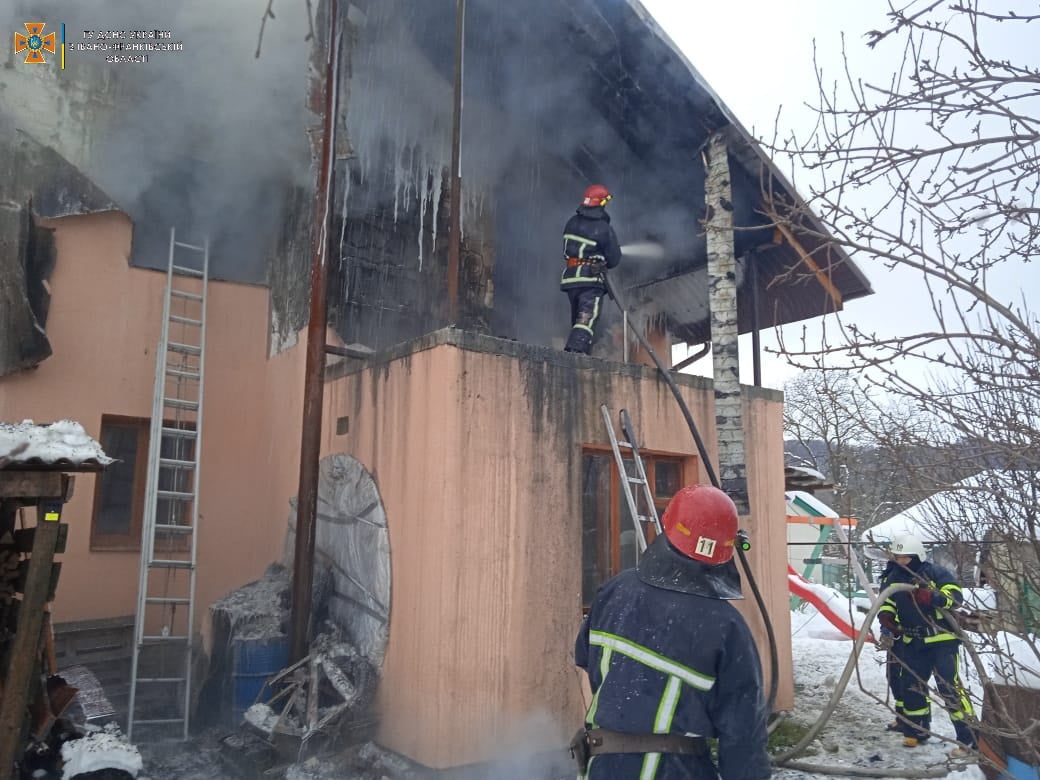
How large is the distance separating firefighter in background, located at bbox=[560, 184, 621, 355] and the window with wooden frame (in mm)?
1101

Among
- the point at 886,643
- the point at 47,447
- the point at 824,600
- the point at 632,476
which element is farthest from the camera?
the point at 824,600

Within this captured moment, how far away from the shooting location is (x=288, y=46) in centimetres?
817

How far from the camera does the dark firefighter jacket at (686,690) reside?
2699 millimetres

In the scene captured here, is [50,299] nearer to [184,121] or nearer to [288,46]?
[184,121]

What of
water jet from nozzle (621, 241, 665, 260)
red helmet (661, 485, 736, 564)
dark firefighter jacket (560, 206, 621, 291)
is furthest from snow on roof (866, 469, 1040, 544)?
water jet from nozzle (621, 241, 665, 260)

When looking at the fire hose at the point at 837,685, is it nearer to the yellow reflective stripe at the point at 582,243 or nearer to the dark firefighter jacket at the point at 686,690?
the yellow reflective stripe at the point at 582,243

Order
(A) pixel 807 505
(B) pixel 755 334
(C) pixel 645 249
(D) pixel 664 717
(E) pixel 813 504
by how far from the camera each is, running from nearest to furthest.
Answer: (D) pixel 664 717 < (B) pixel 755 334 < (C) pixel 645 249 < (E) pixel 813 504 < (A) pixel 807 505

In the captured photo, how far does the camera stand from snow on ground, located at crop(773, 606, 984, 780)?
19.4 feet

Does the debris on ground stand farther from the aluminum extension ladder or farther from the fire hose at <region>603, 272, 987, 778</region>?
the fire hose at <region>603, 272, 987, 778</region>

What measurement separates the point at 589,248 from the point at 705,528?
4.52 m

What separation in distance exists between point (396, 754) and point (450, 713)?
580 mm

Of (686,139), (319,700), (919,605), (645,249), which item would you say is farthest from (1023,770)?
(645,249)

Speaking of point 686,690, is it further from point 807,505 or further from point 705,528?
point 807,505

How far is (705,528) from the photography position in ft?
9.64
